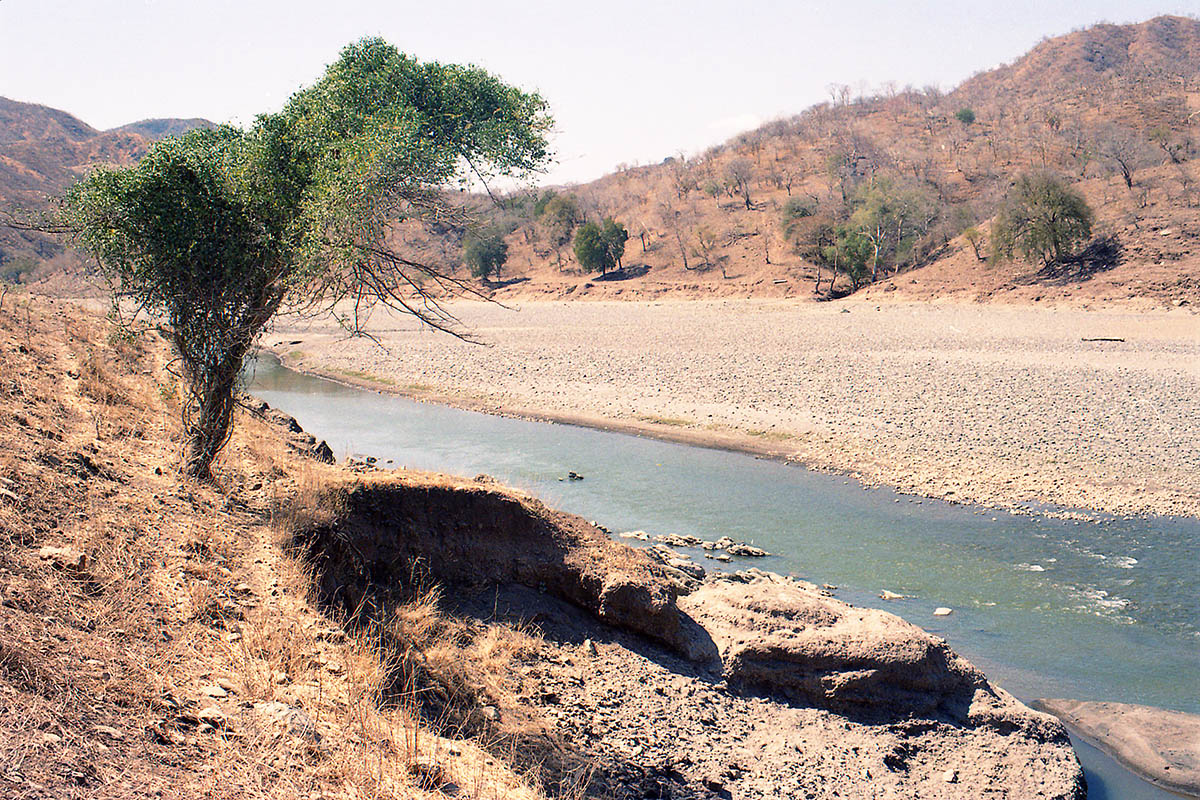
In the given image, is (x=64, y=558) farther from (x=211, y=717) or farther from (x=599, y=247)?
(x=599, y=247)

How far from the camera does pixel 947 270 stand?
121 feet

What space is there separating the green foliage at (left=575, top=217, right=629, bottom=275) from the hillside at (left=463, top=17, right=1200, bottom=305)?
1.47m

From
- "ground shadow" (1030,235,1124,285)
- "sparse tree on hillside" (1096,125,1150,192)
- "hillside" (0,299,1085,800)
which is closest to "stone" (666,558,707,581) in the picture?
"hillside" (0,299,1085,800)

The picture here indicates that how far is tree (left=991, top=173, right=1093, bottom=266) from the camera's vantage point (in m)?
33.5

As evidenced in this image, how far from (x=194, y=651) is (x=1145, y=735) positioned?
7578mm

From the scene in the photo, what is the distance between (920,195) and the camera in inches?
1734

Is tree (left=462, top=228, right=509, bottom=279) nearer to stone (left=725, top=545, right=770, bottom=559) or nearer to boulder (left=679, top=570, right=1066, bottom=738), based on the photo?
stone (left=725, top=545, right=770, bottom=559)

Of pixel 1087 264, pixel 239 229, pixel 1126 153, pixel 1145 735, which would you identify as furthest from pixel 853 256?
pixel 239 229

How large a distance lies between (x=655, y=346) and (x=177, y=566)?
23.6 meters

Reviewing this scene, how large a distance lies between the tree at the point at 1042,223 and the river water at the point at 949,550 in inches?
927

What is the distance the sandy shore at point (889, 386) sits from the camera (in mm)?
14539

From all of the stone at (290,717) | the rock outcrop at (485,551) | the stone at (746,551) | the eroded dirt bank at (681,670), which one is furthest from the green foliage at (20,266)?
the stone at (290,717)

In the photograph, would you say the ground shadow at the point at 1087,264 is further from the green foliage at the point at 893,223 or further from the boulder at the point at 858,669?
the boulder at the point at 858,669

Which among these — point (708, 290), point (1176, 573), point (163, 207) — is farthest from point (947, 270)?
point (163, 207)
